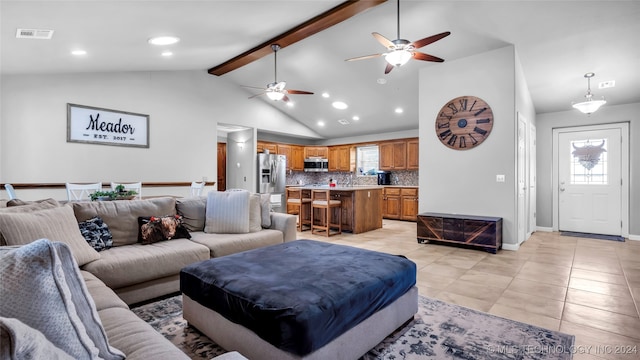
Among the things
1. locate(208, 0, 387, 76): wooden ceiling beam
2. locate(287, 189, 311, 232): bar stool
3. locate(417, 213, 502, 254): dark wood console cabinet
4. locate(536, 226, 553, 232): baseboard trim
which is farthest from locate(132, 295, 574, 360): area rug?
locate(536, 226, 553, 232): baseboard trim

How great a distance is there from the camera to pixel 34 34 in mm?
3039

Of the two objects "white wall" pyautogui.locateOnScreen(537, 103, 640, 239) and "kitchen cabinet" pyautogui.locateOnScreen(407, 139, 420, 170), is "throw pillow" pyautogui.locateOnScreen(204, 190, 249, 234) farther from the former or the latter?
"white wall" pyautogui.locateOnScreen(537, 103, 640, 239)

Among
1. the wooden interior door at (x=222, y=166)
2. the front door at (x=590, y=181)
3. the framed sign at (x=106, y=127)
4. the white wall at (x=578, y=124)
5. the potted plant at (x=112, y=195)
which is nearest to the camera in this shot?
the potted plant at (x=112, y=195)

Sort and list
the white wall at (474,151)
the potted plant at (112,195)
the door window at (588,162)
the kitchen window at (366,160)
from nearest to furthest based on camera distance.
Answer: the potted plant at (112,195) < the white wall at (474,151) < the door window at (588,162) < the kitchen window at (366,160)

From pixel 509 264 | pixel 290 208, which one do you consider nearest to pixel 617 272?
pixel 509 264

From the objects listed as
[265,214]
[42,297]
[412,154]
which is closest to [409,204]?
[412,154]

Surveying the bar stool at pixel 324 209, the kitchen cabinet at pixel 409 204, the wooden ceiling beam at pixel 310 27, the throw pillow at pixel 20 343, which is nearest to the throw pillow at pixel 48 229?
the throw pillow at pixel 20 343

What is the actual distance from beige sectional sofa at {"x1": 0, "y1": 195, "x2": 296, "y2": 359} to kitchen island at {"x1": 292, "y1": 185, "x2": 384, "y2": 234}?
7.68 feet

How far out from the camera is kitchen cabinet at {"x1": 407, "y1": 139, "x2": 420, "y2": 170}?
7887 millimetres

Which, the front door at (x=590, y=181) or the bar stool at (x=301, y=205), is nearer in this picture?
the front door at (x=590, y=181)

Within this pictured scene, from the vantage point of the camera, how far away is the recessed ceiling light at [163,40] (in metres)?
3.87

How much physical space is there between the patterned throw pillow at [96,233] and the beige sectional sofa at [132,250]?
0.06m

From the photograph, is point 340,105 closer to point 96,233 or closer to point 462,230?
point 462,230

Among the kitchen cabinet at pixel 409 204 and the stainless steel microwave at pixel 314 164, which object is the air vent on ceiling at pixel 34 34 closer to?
the stainless steel microwave at pixel 314 164
